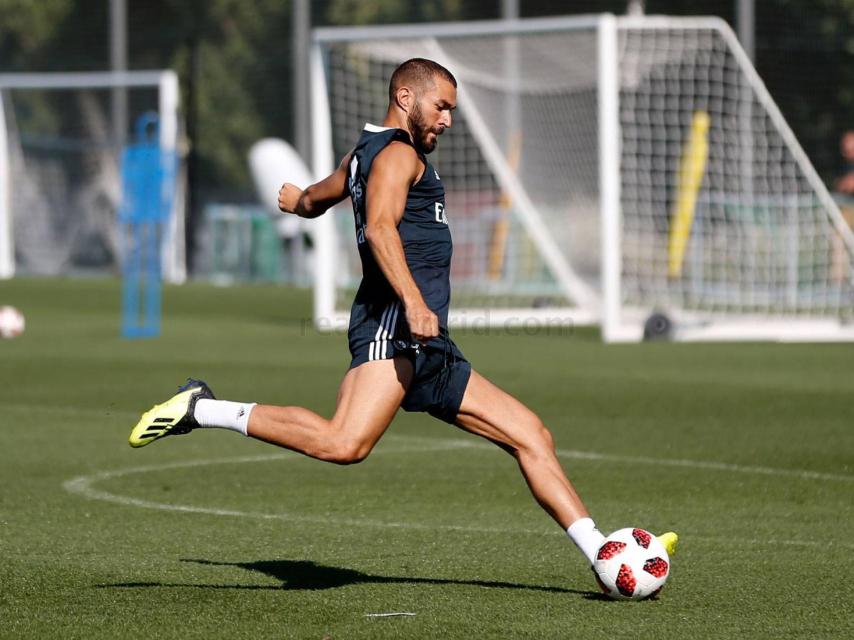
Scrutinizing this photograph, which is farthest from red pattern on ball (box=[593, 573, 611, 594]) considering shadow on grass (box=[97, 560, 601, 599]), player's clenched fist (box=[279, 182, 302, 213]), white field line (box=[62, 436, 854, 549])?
player's clenched fist (box=[279, 182, 302, 213])

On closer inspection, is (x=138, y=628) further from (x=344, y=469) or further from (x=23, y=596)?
(x=344, y=469)

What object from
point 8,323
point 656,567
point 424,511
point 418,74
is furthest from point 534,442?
point 8,323

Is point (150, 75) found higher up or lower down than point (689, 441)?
higher up

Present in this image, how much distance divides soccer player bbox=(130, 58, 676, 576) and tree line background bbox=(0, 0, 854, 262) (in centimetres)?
2287

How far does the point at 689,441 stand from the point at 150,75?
836 inches

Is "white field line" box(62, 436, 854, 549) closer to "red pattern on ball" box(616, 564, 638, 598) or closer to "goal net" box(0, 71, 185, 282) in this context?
"red pattern on ball" box(616, 564, 638, 598)

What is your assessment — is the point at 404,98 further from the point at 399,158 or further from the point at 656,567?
the point at 656,567

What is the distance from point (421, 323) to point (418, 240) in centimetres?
60

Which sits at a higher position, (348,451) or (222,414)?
(222,414)

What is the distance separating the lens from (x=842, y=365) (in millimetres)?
16531

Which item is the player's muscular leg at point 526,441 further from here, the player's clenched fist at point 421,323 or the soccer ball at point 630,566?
the player's clenched fist at point 421,323

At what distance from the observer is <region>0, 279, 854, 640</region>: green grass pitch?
6.34m

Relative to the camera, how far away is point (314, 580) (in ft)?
22.8

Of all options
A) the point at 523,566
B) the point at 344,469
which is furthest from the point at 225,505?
the point at 523,566
